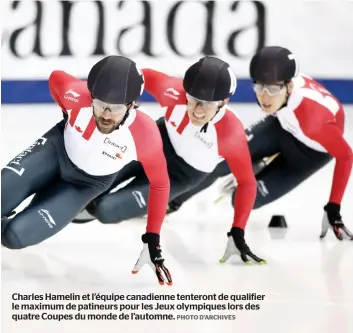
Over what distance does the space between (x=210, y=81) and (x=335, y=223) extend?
96cm

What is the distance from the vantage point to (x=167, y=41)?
4.80 meters

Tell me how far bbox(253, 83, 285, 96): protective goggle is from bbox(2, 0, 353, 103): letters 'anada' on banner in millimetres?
1372

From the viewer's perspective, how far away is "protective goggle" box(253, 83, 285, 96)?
309 cm

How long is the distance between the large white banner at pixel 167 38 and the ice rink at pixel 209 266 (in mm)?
942

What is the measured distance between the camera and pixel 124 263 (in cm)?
283

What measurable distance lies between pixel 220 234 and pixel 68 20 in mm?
2065

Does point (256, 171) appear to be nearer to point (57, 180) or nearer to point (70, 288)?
point (57, 180)

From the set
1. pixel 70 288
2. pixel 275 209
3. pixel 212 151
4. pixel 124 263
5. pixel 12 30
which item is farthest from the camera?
pixel 12 30

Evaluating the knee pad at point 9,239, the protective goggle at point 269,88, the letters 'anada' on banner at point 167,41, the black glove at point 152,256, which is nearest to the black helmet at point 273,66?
the protective goggle at point 269,88

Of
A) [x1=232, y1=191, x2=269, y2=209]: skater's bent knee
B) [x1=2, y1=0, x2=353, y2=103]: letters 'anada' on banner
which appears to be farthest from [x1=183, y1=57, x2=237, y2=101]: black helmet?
[x1=2, y1=0, x2=353, y2=103]: letters 'anada' on banner

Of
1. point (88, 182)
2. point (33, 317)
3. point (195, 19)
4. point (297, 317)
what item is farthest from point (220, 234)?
point (195, 19)

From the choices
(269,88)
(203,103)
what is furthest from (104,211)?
(269,88)

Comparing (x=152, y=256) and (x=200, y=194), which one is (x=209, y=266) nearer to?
(x=152, y=256)

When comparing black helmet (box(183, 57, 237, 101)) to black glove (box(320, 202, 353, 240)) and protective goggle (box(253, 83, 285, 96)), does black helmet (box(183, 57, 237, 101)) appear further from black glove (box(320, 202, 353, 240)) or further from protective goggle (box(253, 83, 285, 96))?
black glove (box(320, 202, 353, 240))
